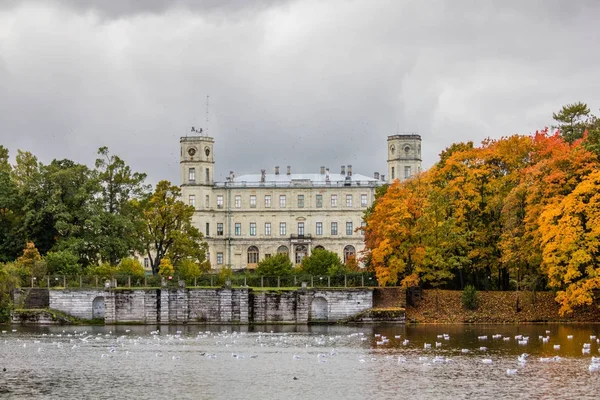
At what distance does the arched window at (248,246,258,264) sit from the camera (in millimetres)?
116625

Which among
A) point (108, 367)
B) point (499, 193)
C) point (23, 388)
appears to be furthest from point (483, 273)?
point (23, 388)

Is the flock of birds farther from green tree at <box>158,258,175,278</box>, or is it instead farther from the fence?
green tree at <box>158,258,175,278</box>

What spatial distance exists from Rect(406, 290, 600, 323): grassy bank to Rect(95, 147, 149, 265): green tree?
21724 mm

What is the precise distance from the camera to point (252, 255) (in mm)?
117000

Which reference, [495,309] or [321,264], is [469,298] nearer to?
[495,309]

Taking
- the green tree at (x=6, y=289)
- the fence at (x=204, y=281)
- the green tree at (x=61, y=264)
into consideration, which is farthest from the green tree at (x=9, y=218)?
the green tree at (x=6, y=289)

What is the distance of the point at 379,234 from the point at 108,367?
3011 centimetres

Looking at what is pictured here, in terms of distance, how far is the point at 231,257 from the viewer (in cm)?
11662

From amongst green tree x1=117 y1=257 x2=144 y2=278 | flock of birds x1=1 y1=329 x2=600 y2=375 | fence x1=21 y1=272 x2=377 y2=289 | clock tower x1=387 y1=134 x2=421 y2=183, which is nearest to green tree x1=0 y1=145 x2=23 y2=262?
green tree x1=117 y1=257 x2=144 y2=278

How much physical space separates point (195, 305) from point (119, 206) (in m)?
15.7

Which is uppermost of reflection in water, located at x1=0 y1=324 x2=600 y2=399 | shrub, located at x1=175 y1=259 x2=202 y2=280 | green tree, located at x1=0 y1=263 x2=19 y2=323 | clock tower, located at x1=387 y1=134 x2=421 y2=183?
clock tower, located at x1=387 y1=134 x2=421 y2=183

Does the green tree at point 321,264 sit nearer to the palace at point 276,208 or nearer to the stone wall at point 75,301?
the stone wall at point 75,301

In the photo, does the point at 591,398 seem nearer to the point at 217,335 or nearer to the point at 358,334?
the point at 358,334

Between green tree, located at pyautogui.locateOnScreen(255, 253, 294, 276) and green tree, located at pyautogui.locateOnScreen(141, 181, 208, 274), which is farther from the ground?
green tree, located at pyautogui.locateOnScreen(141, 181, 208, 274)
